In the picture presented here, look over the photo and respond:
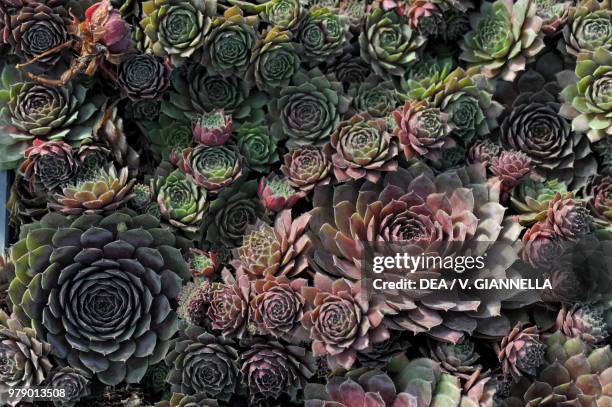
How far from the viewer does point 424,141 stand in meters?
1.47

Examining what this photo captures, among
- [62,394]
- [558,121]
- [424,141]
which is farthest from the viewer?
[558,121]

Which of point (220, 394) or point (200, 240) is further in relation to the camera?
point (200, 240)

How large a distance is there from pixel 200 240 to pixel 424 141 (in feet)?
1.83

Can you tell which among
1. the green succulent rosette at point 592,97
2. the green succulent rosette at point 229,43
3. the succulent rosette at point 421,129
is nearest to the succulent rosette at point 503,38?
the green succulent rosette at point 592,97

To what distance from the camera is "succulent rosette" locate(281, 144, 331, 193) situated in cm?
149

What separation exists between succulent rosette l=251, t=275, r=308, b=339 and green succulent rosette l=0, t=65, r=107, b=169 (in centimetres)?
52

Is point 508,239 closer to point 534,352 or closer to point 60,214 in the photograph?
point 534,352

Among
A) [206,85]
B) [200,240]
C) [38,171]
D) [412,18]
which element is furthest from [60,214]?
[412,18]

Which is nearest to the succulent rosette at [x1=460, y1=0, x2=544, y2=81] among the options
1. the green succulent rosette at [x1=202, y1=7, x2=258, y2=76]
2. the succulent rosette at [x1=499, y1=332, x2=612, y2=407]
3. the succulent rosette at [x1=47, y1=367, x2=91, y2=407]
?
the green succulent rosette at [x1=202, y1=7, x2=258, y2=76]

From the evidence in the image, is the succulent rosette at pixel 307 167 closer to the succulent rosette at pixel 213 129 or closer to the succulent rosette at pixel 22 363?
the succulent rosette at pixel 213 129

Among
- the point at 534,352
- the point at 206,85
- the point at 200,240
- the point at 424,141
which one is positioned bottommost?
the point at 534,352

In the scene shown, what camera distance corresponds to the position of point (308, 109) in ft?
5.08

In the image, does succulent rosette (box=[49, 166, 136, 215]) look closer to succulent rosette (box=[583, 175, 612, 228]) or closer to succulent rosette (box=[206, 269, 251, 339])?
succulent rosette (box=[206, 269, 251, 339])

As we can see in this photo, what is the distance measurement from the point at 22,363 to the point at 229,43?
0.82 m
